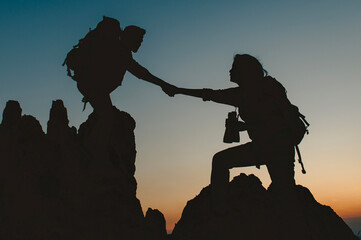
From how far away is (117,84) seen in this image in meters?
8.38

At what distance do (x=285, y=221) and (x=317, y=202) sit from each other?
1.26 m

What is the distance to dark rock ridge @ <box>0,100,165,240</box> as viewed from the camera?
7.48 m

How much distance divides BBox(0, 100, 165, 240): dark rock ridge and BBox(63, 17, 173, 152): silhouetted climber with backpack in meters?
0.53

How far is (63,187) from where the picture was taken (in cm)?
797

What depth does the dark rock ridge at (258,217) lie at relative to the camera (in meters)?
7.29

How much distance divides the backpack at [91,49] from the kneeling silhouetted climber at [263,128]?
2969mm

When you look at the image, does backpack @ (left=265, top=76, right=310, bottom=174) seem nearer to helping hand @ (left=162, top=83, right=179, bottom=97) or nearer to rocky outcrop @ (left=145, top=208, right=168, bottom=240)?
helping hand @ (left=162, top=83, right=179, bottom=97)

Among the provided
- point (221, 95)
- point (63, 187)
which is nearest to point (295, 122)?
point (221, 95)

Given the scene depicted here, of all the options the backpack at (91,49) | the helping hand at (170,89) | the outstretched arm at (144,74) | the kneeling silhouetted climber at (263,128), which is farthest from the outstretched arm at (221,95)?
the backpack at (91,49)

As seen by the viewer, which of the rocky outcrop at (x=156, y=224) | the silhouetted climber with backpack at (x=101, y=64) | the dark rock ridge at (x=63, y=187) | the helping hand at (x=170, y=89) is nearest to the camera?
the dark rock ridge at (x=63, y=187)

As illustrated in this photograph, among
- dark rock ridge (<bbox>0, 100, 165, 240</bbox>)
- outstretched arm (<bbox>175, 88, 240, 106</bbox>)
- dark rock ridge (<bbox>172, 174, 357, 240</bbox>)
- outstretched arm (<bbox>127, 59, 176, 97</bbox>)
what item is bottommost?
dark rock ridge (<bbox>172, 174, 357, 240</bbox>)

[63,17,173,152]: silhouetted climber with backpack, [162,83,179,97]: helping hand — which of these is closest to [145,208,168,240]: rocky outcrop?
[63,17,173,152]: silhouetted climber with backpack

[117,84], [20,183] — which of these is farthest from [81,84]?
[20,183]

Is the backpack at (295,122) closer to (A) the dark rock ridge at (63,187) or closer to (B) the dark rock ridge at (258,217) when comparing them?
(B) the dark rock ridge at (258,217)
